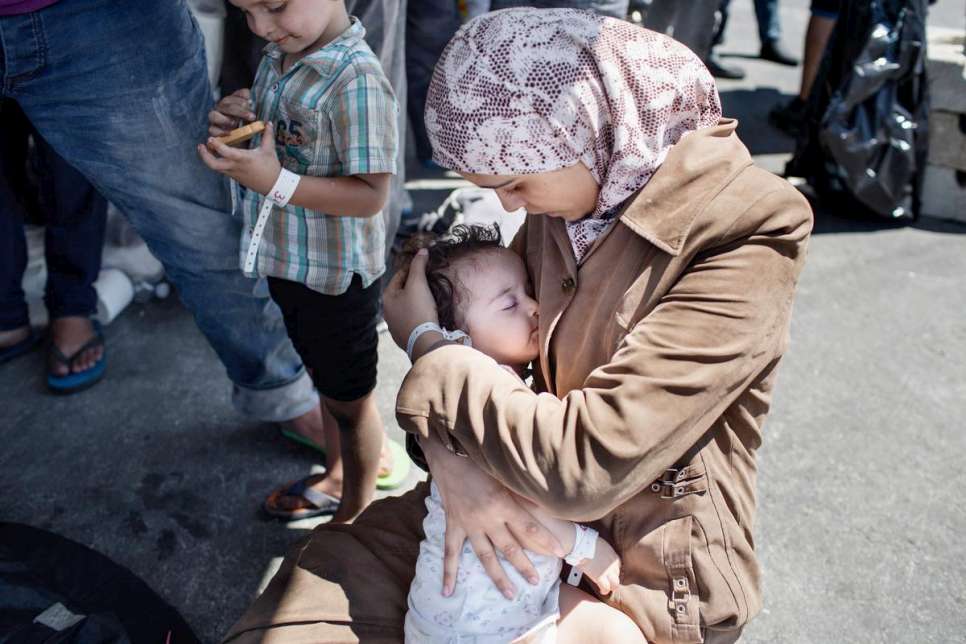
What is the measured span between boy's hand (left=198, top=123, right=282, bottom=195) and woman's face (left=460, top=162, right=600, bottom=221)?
1.81ft

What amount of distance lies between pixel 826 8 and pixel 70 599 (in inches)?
188

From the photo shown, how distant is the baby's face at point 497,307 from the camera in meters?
1.57

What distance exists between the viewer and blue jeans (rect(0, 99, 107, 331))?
2857mm

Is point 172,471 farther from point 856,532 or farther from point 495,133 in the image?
point 856,532

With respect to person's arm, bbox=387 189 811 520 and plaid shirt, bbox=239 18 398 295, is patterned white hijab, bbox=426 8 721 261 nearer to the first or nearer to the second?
person's arm, bbox=387 189 811 520

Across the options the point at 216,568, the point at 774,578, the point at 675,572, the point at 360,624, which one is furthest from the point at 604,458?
the point at 216,568

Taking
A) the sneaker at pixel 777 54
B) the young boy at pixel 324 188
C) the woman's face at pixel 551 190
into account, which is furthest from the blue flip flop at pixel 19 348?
the sneaker at pixel 777 54

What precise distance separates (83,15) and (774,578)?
213 centimetres

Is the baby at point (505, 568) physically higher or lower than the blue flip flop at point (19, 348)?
higher

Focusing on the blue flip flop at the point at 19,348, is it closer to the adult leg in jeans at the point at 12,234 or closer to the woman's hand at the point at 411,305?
the adult leg in jeans at the point at 12,234

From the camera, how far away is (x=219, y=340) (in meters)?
2.27

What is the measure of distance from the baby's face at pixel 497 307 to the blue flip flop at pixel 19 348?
2173 mm

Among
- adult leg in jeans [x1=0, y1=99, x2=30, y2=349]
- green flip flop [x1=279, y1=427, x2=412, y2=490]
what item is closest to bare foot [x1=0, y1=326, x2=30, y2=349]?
adult leg in jeans [x1=0, y1=99, x2=30, y2=349]

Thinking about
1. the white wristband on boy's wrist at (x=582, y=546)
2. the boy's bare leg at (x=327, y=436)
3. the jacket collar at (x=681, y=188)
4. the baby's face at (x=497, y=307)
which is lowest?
the boy's bare leg at (x=327, y=436)
